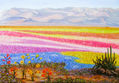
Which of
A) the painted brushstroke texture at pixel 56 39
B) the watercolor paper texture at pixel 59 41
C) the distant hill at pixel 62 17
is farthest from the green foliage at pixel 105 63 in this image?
the distant hill at pixel 62 17

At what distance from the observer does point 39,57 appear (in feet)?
11.8

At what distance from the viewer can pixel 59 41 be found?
3998mm

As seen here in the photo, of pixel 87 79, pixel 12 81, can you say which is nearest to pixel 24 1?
pixel 12 81

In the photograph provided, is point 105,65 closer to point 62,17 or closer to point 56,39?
point 56,39

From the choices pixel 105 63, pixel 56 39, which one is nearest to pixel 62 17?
pixel 56 39

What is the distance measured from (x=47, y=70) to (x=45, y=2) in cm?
170

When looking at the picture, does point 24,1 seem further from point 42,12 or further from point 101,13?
point 101,13

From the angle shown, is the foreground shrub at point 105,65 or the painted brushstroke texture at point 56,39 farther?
the painted brushstroke texture at point 56,39

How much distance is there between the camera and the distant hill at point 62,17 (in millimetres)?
4406

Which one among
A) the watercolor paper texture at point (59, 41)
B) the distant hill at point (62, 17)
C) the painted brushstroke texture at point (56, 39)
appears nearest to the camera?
the watercolor paper texture at point (59, 41)

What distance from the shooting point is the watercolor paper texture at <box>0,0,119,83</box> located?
11.1 feet

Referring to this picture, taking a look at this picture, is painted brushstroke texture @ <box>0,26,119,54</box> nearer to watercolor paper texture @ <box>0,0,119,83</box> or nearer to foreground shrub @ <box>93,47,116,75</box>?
watercolor paper texture @ <box>0,0,119,83</box>

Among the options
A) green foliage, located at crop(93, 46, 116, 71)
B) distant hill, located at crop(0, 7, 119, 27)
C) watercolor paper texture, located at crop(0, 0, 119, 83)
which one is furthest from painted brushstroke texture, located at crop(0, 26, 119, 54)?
green foliage, located at crop(93, 46, 116, 71)

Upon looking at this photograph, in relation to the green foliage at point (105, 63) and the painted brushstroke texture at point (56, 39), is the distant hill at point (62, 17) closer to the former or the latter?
the painted brushstroke texture at point (56, 39)
